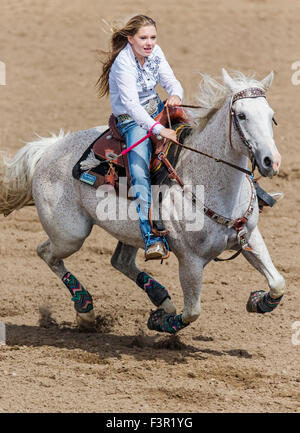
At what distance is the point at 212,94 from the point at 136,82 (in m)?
0.60

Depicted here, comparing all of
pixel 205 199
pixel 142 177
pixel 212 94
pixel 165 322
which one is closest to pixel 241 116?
pixel 212 94

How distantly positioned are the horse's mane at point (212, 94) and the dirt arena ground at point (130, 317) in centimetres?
184

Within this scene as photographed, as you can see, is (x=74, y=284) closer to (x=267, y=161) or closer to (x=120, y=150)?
(x=120, y=150)

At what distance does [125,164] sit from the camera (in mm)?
5715

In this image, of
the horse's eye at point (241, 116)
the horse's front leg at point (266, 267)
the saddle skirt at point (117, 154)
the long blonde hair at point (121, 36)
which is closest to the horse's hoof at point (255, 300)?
the horse's front leg at point (266, 267)

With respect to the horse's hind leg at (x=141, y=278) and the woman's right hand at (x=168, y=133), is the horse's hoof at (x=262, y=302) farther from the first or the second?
the woman's right hand at (x=168, y=133)

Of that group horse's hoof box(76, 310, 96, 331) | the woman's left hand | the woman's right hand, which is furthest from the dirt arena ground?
the woman's left hand

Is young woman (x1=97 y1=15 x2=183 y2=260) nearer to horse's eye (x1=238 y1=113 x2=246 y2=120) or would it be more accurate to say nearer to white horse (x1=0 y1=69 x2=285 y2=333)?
white horse (x1=0 y1=69 x2=285 y2=333)

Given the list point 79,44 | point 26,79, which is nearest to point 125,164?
point 26,79

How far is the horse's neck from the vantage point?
5.20 meters

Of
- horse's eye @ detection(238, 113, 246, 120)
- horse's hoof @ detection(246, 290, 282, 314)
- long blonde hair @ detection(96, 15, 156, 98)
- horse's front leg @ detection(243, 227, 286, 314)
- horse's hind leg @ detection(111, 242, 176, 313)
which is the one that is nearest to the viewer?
horse's eye @ detection(238, 113, 246, 120)

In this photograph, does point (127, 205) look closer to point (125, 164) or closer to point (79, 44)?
point (125, 164)

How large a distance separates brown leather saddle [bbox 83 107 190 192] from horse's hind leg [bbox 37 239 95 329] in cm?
78

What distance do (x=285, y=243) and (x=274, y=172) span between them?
356cm
